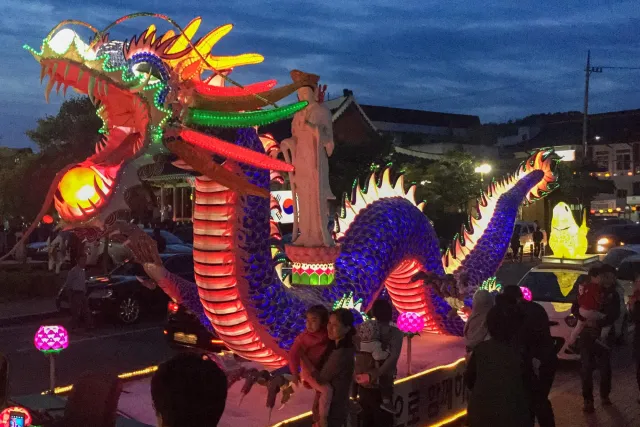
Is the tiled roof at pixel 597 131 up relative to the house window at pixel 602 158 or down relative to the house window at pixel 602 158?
up

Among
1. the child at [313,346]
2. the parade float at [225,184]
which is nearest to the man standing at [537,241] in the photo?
the parade float at [225,184]

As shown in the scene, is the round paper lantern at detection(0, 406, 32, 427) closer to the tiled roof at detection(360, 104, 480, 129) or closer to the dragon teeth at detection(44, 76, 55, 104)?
the dragon teeth at detection(44, 76, 55, 104)

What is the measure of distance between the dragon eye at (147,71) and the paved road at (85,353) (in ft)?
15.5

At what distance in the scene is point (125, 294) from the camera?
12.8 meters

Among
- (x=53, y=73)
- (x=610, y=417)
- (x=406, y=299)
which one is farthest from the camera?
(x=406, y=299)

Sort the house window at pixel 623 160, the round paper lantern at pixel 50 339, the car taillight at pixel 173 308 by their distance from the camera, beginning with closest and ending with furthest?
the round paper lantern at pixel 50 339
the car taillight at pixel 173 308
the house window at pixel 623 160

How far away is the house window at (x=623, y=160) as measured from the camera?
155 ft

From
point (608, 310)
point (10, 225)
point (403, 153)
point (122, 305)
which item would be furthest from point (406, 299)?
point (10, 225)

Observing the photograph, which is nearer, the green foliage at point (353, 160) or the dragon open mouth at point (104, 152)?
the dragon open mouth at point (104, 152)

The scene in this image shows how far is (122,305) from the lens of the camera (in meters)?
12.7

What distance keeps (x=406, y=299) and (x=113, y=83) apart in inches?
191

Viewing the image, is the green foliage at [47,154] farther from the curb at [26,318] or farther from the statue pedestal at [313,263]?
the statue pedestal at [313,263]

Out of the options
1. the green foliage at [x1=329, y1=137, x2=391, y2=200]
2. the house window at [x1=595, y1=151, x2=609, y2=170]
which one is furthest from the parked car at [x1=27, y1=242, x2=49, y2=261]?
the house window at [x1=595, y1=151, x2=609, y2=170]

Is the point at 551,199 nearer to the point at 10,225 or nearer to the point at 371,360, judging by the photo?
the point at 10,225
